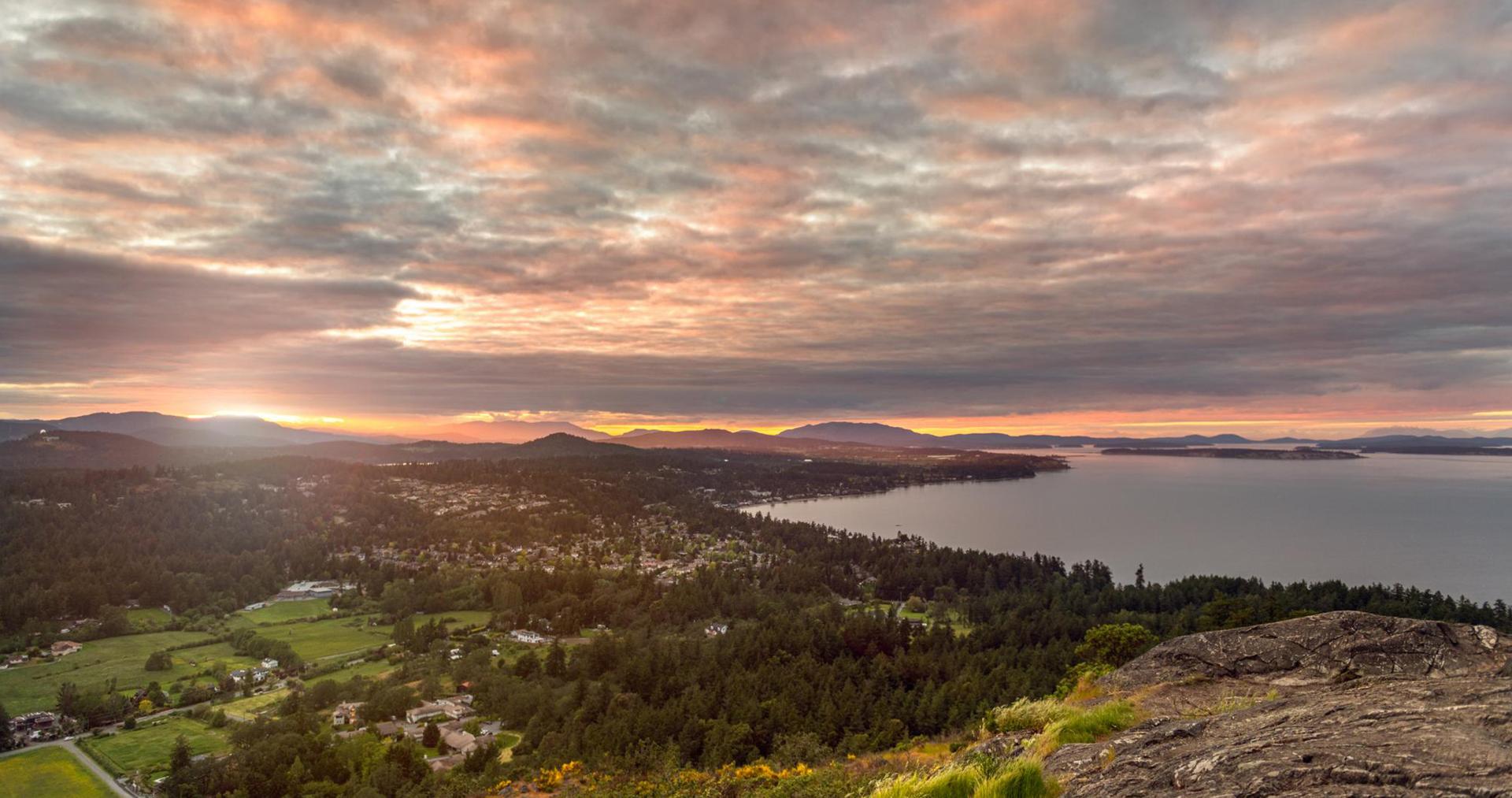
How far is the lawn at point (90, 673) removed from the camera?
82.1 meters

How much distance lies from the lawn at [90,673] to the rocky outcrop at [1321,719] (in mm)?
115071

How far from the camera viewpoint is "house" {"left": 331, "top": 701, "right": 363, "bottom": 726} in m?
65.2

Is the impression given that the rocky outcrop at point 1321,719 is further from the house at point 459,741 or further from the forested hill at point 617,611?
the house at point 459,741

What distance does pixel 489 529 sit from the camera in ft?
611

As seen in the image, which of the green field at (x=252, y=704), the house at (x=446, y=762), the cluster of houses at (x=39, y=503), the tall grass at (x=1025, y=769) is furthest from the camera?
the cluster of houses at (x=39, y=503)

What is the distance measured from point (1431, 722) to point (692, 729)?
164ft

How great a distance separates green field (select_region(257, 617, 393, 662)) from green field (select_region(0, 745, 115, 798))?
27728 mm

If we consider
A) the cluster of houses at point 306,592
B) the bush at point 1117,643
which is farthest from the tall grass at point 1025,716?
the cluster of houses at point 306,592

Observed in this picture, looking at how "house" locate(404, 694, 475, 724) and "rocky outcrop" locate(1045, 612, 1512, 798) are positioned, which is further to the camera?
"house" locate(404, 694, 475, 724)

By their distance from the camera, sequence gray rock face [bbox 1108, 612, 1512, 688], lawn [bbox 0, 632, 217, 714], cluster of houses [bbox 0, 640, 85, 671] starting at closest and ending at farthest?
gray rock face [bbox 1108, 612, 1512, 688], lawn [bbox 0, 632, 217, 714], cluster of houses [bbox 0, 640, 85, 671]

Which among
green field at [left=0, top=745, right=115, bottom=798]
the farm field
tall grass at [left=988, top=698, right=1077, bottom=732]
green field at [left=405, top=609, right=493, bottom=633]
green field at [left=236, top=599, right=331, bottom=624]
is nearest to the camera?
tall grass at [left=988, top=698, right=1077, bottom=732]

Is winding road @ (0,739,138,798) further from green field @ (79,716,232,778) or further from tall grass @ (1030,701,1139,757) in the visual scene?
tall grass @ (1030,701,1139,757)

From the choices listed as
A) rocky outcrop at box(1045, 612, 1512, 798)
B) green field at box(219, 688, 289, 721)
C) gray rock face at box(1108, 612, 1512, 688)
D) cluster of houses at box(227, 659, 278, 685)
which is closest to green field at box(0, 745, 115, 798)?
green field at box(219, 688, 289, 721)

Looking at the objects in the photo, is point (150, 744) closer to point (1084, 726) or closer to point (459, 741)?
point (459, 741)
